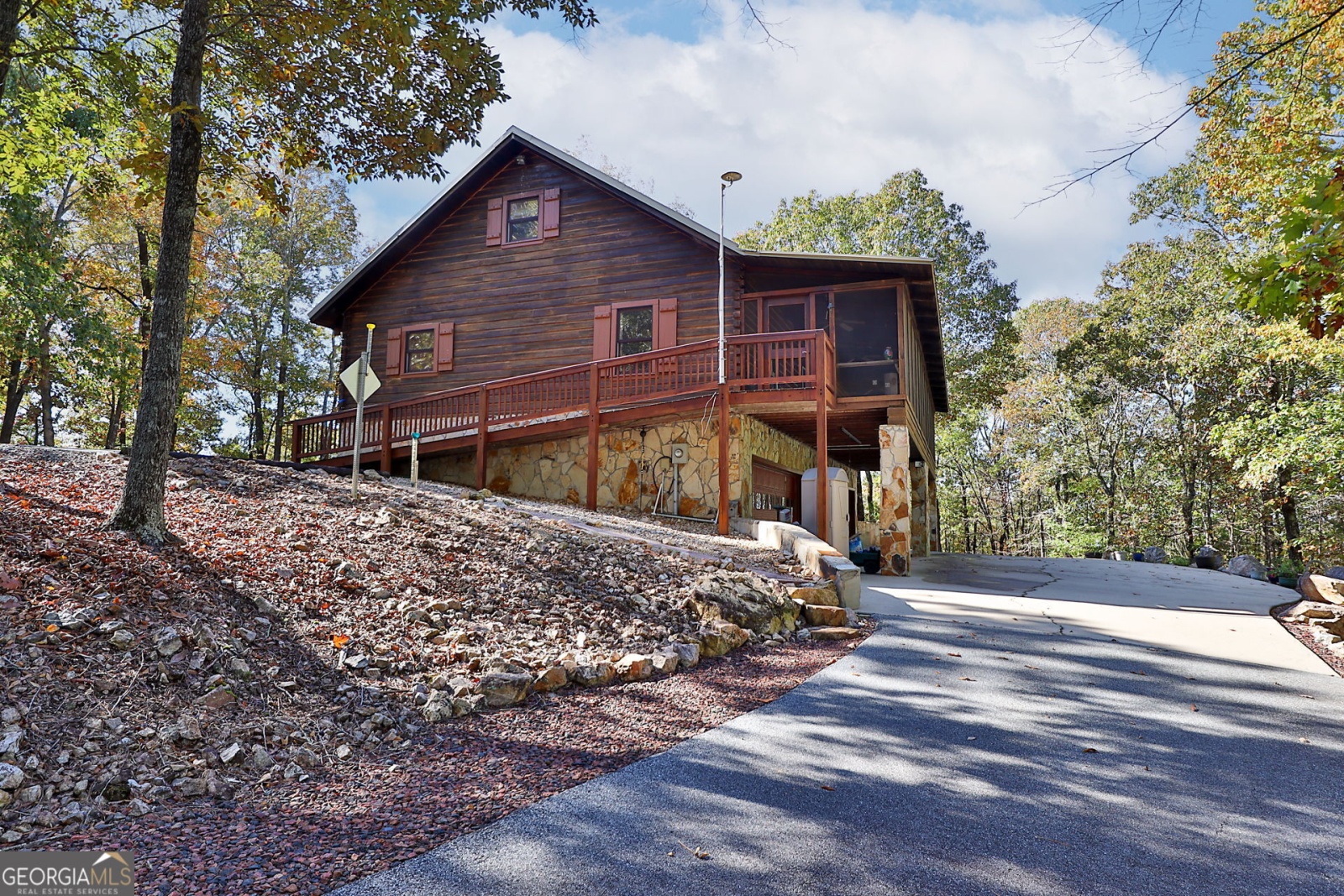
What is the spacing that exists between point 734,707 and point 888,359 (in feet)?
32.8

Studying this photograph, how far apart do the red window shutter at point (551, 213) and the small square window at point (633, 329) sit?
2.49 metres

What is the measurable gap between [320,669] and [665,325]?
1116cm

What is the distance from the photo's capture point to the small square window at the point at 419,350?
16.7 m

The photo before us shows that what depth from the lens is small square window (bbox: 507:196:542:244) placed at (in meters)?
16.0

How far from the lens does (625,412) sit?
12.9 meters

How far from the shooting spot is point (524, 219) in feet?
53.1

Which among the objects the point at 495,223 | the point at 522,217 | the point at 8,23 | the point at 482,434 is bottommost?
the point at 482,434

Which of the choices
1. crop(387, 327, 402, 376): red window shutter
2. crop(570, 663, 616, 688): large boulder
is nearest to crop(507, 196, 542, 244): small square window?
crop(387, 327, 402, 376): red window shutter

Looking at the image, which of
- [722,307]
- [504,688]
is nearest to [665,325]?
[722,307]

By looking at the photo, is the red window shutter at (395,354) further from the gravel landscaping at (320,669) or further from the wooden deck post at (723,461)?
the gravel landscaping at (320,669)

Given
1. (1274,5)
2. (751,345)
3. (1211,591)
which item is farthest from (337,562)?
(1274,5)

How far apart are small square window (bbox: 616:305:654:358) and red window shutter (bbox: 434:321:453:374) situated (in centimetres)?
404

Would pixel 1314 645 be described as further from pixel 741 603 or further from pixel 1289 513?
pixel 1289 513

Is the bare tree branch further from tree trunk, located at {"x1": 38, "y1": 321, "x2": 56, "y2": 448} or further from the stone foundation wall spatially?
tree trunk, located at {"x1": 38, "y1": 321, "x2": 56, "y2": 448}
